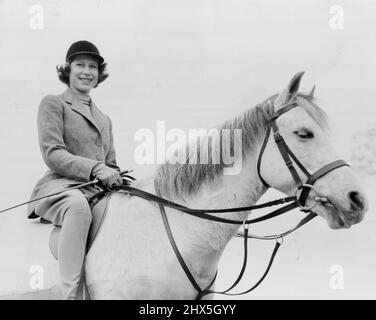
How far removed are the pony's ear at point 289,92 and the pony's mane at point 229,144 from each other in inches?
1.3

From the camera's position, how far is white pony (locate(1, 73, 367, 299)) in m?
2.29

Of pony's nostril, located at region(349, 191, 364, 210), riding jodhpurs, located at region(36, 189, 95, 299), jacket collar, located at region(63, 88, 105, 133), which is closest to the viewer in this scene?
pony's nostril, located at region(349, 191, 364, 210)

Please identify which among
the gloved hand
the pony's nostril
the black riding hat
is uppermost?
the black riding hat

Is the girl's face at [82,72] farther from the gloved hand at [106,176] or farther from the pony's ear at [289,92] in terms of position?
the pony's ear at [289,92]

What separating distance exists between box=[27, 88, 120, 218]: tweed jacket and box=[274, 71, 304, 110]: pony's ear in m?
1.01

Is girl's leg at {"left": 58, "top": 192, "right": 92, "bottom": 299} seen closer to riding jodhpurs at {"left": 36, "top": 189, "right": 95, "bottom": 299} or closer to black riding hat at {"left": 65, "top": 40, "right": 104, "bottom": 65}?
riding jodhpurs at {"left": 36, "top": 189, "right": 95, "bottom": 299}

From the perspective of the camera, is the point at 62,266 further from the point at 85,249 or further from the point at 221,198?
the point at 221,198

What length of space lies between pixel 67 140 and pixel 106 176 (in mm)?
369

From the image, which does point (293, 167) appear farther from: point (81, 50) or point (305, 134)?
point (81, 50)

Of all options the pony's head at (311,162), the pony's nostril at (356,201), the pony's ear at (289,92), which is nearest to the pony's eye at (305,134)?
the pony's head at (311,162)

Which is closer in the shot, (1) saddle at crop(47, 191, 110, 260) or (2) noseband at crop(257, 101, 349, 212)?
(2) noseband at crop(257, 101, 349, 212)

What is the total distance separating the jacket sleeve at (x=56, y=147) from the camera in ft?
8.45

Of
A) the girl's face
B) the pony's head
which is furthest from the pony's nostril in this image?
the girl's face
